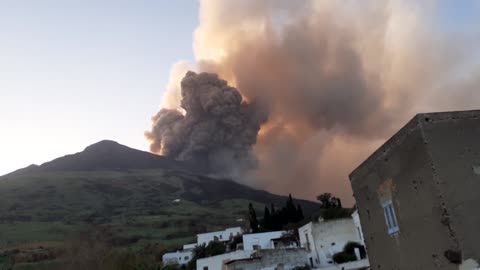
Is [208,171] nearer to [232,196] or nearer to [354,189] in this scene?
[232,196]

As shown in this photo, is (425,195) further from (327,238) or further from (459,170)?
(327,238)

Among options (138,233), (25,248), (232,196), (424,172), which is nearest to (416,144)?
(424,172)

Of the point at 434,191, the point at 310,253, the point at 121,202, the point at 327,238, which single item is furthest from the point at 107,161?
the point at 434,191

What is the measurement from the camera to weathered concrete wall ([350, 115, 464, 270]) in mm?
7539

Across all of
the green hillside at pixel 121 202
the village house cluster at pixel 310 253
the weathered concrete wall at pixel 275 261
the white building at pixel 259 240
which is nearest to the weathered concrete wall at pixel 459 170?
the village house cluster at pixel 310 253

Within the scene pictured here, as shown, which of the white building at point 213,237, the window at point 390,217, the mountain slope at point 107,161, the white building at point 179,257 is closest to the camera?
the window at point 390,217

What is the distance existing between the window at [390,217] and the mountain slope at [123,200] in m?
43.1

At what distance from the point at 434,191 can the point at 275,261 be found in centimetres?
1808

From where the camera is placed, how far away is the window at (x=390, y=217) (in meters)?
8.96

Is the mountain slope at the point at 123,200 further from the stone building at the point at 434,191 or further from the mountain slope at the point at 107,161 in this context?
the stone building at the point at 434,191

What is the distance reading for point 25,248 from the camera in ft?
147

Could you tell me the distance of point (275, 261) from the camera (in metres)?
24.4

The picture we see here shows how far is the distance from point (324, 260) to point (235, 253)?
5975mm

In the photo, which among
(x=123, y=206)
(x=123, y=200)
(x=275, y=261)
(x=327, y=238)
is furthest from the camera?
(x=123, y=200)
